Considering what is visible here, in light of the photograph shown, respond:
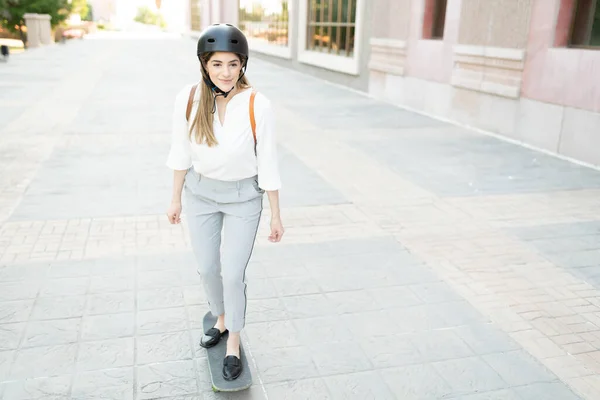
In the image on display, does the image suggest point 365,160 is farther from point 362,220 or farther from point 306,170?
point 362,220

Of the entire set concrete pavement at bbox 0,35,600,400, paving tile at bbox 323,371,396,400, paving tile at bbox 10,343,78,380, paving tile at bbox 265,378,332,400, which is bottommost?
concrete pavement at bbox 0,35,600,400

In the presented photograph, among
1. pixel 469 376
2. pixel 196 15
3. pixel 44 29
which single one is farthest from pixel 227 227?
pixel 196 15

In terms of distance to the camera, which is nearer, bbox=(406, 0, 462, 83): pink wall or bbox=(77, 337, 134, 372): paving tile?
bbox=(77, 337, 134, 372): paving tile

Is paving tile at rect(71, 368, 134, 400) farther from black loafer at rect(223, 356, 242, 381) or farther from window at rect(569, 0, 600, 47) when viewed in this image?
window at rect(569, 0, 600, 47)

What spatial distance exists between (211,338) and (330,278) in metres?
1.40

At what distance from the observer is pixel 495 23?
1080 centimetres

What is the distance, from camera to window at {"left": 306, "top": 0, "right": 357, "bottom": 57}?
59.5 feet

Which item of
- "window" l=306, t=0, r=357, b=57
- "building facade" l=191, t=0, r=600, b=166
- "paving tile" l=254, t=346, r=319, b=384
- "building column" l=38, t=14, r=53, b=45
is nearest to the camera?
"paving tile" l=254, t=346, r=319, b=384

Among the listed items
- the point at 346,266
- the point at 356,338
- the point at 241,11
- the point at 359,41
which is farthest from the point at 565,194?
the point at 241,11

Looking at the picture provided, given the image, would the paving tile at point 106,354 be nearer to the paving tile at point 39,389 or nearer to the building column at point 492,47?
the paving tile at point 39,389

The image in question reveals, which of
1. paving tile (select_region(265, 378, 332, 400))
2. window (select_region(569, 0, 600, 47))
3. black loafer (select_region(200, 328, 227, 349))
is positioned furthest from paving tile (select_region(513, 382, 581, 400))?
window (select_region(569, 0, 600, 47))

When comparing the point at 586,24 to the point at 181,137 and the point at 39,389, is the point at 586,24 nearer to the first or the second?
the point at 181,137

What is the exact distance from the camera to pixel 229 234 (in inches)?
126

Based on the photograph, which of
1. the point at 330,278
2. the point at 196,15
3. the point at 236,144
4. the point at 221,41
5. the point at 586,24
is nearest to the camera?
the point at 221,41
